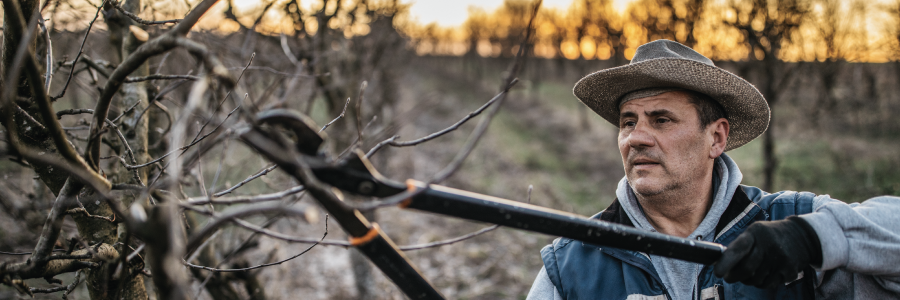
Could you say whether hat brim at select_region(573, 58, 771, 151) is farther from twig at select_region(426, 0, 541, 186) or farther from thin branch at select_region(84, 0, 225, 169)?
thin branch at select_region(84, 0, 225, 169)

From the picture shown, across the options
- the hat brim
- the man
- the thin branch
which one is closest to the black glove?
the man

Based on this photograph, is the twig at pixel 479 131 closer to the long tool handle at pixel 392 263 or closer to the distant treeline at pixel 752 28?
the long tool handle at pixel 392 263

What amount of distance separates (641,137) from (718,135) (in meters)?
0.49

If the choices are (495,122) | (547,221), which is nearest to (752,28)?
(547,221)

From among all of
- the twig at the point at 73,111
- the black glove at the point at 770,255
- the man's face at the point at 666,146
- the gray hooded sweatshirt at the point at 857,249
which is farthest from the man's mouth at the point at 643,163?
the twig at the point at 73,111

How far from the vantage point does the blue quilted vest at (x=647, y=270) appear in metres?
1.70

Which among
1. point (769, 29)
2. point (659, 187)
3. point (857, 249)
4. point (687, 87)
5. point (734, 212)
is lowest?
point (857, 249)

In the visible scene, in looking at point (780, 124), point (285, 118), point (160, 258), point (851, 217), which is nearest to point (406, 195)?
point (285, 118)

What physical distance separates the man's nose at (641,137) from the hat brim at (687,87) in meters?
0.22

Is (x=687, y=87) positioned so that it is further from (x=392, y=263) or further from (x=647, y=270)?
(x=392, y=263)

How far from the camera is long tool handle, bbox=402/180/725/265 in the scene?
3.51 ft

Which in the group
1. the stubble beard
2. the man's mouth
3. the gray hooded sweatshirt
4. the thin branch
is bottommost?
the gray hooded sweatshirt

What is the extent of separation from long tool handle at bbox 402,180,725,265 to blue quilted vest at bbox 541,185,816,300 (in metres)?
0.48

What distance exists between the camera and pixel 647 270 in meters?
1.82
